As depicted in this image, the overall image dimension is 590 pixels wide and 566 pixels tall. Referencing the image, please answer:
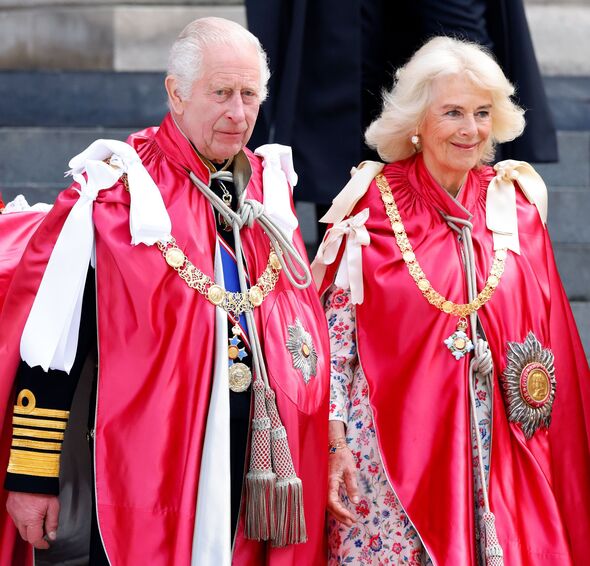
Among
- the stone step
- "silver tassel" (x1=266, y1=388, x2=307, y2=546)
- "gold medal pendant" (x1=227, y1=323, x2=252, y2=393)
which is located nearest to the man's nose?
"gold medal pendant" (x1=227, y1=323, x2=252, y2=393)

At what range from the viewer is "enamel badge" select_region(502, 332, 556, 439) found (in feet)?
13.5

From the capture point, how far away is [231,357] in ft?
12.1

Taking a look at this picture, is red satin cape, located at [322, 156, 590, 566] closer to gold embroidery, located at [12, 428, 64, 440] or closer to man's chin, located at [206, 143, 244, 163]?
man's chin, located at [206, 143, 244, 163]

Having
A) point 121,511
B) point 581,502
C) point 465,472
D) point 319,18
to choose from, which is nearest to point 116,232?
point 121,511

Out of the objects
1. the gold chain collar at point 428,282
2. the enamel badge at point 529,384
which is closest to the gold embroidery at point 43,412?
the gold chain collar at point 428,282

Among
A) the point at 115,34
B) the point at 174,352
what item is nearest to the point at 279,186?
the point at 174,352

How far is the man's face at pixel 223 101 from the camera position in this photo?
3674mm

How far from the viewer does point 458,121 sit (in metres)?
4.24

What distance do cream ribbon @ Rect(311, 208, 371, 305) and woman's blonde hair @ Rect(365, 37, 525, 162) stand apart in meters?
0.27

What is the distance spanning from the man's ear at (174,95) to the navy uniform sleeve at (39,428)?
2.19 ft

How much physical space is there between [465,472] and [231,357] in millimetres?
790

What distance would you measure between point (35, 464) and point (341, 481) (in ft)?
3.02

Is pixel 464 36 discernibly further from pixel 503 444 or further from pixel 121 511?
pixel 121 511

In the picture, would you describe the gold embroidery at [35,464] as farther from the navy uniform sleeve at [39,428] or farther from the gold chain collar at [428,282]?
the gold chain collar at [428,282]
